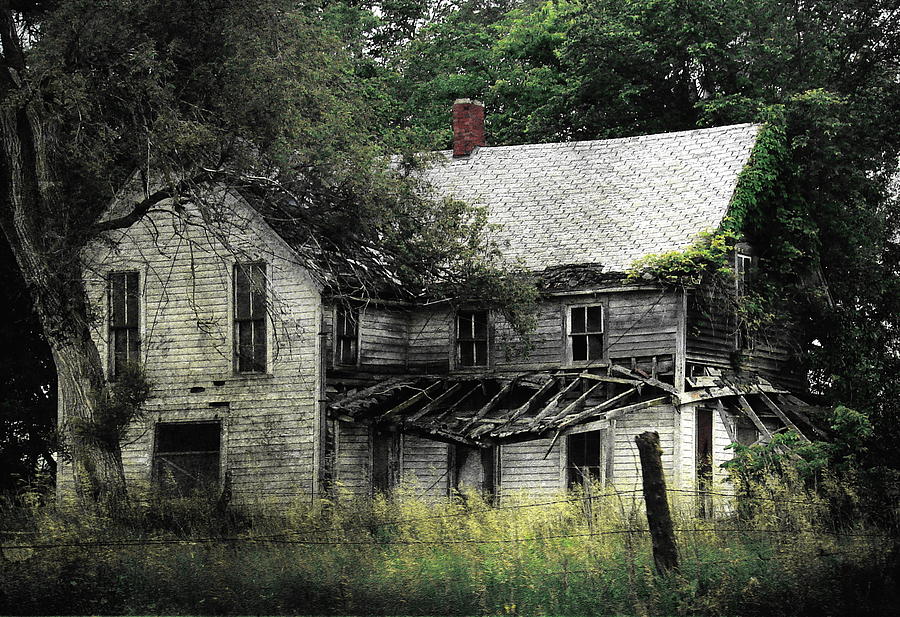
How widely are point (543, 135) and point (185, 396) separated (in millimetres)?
15965

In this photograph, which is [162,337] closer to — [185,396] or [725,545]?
[185,396]

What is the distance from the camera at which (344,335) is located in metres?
29.0

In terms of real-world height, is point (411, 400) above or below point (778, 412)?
above

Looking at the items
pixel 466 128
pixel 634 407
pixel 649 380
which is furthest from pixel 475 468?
pixel 466 128

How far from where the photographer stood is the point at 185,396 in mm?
29312

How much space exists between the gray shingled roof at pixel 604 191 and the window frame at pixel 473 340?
5.20ft

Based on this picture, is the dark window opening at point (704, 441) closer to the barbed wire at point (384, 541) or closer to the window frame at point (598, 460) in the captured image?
the window frame at point (598, 460)

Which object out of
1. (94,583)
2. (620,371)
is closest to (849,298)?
(620,371)

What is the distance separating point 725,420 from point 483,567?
13.6 meters

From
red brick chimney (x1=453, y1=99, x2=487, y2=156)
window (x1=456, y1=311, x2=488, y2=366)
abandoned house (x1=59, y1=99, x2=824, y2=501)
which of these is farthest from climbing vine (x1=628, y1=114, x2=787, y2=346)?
red brick chimney (x1=453, y1=99, x2=487, y2=156)

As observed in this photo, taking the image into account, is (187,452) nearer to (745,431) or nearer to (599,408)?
(599,408)

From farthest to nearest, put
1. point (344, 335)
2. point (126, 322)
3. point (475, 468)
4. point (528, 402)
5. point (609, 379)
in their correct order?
point (126, 322) → point (475, 468) → point (344, 335) → point (609, 379) → point (528, 402)

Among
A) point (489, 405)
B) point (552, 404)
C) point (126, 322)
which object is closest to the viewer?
point (552, 404)

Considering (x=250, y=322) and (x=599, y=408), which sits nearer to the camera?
(x=599, y=408)
